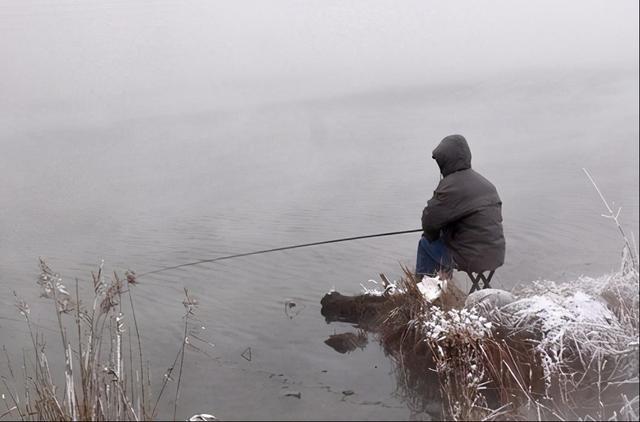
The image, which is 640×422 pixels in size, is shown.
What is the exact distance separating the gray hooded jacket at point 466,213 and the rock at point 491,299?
1.37 feet

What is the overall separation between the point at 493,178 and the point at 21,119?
15.4 meters

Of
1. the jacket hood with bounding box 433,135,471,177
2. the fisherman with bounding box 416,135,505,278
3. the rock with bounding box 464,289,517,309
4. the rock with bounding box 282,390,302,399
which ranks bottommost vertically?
the rock with bounding box 282,390,302,399

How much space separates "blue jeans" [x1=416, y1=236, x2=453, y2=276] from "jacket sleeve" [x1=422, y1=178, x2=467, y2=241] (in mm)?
183

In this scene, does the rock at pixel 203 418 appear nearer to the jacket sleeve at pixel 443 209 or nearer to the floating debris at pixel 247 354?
the floating debris at pixel 247 354

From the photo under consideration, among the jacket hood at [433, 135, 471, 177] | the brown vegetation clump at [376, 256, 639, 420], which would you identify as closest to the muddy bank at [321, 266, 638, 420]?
the brown vegetation clump at [376, 256, 639, 420]

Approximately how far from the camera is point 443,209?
5.69 meters

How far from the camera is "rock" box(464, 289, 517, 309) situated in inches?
205

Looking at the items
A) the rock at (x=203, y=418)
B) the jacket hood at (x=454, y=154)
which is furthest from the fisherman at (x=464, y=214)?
the rock at (x=203, y=418)

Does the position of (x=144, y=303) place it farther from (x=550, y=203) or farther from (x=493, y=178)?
(x=493, y=178)

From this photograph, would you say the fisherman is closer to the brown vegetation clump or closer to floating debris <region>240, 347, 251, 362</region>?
the brown vegetation clump

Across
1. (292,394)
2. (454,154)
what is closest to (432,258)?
(454,154)

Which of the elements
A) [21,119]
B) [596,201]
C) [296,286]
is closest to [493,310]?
[296,286]

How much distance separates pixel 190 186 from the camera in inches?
720

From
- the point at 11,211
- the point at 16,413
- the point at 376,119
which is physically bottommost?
the point at 16,413
